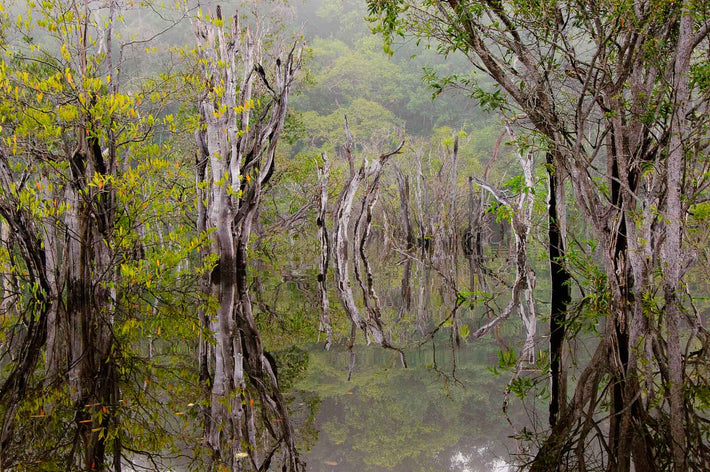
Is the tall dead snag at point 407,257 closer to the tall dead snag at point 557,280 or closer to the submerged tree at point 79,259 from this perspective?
the tall dead snag at point 557,280

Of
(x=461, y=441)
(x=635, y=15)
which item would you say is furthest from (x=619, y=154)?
(x=461, y=441)

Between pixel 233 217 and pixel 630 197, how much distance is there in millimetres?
4989

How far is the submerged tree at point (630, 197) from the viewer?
297 centimetres

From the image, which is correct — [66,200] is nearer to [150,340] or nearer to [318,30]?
[150,340]

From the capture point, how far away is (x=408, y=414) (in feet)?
13.5

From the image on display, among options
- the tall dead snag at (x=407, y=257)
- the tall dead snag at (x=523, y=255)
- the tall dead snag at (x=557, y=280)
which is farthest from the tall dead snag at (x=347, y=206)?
the tall dead snag at (x=557, y=280)

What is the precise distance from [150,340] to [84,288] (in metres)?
1.03

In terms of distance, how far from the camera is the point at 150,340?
601 cm

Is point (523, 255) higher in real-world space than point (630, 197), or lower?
lower

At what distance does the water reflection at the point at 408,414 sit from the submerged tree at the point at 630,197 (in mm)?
518

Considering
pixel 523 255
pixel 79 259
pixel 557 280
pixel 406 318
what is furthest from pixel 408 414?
pixel 523 255

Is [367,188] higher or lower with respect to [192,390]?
higher

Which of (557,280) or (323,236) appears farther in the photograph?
(323,236)

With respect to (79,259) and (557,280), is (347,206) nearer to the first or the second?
(557,280)
